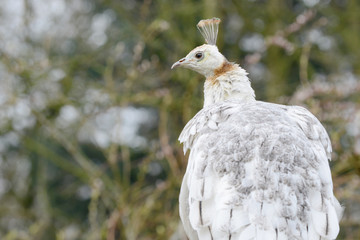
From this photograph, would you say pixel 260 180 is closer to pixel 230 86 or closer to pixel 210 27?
pixel 230 86

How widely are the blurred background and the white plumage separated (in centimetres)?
269

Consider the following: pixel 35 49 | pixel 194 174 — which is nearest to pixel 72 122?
pixel 35 49

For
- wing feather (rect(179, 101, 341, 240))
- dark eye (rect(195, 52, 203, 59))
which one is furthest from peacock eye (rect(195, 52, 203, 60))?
wing feather (rect(179, 101, 341, 240))

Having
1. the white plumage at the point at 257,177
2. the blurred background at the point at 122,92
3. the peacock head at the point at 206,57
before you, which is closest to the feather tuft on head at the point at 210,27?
the peacock head at the point at 206,57

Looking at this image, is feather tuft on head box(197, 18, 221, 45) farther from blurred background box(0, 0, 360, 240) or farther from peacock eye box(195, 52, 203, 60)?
blurred background box(0, 0, 360, 240)

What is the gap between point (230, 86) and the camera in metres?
4.77

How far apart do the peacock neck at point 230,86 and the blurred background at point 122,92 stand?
212 cm

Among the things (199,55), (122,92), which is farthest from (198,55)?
(122,92)

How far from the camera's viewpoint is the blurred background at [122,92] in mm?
7703

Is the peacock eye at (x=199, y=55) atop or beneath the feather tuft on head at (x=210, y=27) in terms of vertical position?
beneath

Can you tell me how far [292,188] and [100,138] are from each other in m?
6.22

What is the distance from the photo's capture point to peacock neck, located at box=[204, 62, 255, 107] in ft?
15.6

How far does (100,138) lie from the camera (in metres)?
9.48

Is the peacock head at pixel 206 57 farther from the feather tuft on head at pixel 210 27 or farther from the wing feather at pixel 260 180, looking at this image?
the wing feather at pixel 260 180
